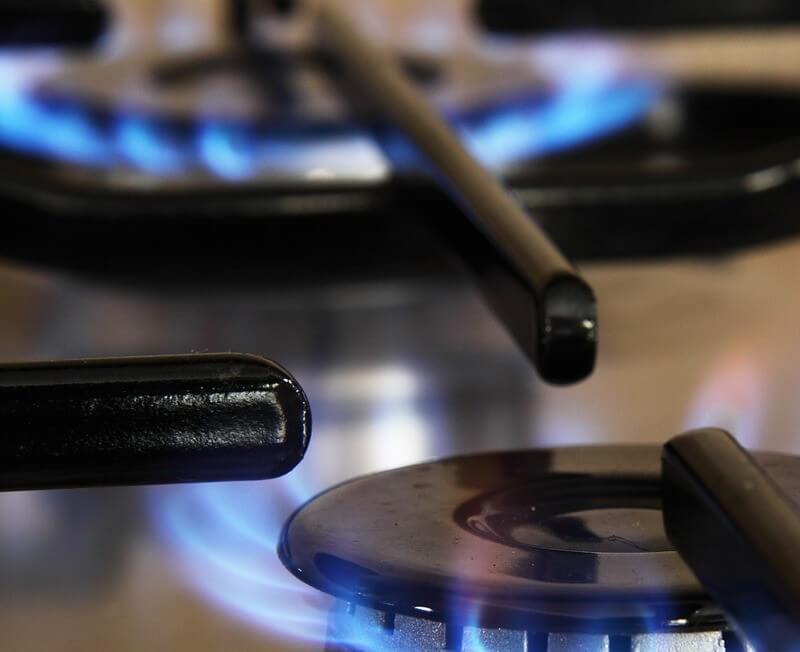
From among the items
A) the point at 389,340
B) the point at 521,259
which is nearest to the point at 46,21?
the point at 389,340

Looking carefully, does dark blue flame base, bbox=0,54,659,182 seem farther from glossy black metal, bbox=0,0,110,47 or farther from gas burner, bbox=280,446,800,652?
gas burner, bbox=280,446,800,652

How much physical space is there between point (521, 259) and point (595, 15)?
1.98 ft

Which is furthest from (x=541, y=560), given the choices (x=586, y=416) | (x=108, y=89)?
(x=108, y=89)

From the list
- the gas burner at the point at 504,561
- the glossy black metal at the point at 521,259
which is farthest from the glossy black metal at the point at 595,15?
the gas burner at the point at 504,561

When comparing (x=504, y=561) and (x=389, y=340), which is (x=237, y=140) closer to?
(x=389, y=340)

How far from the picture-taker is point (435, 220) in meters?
0.50

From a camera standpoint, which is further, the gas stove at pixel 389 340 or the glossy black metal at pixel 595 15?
the glossy black metal at pixel 595 15

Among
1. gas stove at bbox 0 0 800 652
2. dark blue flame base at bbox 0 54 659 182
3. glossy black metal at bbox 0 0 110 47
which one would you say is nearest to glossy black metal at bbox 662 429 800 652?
gas stove at bbox 0 0 800 652

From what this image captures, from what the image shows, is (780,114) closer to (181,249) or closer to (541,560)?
(181,249)

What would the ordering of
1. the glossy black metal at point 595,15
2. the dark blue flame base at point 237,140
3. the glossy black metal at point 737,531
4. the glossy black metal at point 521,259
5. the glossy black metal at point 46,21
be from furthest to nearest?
the glossy black metal at point 595,15 < the glossy black metal at point 46,21 < the dark blue flame base at point 237,140 < the glossy black metal at point 521,259 < the glossy black metal at point 737,531

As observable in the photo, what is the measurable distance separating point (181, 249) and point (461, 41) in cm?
60

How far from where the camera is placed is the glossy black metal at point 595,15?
91 cm

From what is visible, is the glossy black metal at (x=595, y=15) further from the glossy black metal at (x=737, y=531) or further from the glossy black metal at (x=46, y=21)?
the glossy black metal at (x=737, y=531)

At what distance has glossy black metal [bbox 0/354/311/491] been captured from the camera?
244 millimetres
